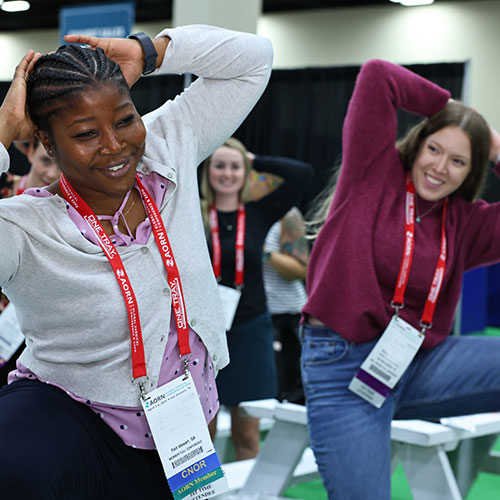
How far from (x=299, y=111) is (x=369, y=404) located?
5.49m

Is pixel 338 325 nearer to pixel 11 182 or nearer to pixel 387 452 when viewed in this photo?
pixel 387 452

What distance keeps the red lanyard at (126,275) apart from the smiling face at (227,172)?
198 centimetres

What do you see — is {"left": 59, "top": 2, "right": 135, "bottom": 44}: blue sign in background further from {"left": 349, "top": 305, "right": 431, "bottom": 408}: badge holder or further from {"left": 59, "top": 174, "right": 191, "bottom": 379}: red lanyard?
{"left": 59, "top": 174, "right": 191, "bottom": 379}: red lanyard

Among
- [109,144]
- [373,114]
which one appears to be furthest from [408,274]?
[109,144]

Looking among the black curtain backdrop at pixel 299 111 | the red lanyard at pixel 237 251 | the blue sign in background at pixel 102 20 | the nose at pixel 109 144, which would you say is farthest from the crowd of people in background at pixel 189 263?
the black curtain backdrop at pixel 299 111

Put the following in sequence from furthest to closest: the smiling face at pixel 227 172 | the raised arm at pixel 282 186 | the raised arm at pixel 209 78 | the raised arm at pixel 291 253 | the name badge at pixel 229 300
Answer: the raised arm at pixel 291 253 < the raised arm at pixel 282 186 < the smiling face at pixel 227 172 < the name badge at pixel 229 300 < the raised arm at pixel 209 78

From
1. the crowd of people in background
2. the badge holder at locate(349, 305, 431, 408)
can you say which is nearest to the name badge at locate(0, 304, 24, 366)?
the crowd of people in background

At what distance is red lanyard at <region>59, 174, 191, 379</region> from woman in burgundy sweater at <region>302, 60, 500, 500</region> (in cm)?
79

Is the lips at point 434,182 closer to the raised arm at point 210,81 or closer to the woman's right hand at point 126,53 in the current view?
the raised arm at point 210,81

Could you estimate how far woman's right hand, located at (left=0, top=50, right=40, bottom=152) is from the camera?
1306 mm

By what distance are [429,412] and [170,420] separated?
105cm

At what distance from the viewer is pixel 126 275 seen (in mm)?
1345

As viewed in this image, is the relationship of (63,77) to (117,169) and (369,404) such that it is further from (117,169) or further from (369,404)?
(369,404)

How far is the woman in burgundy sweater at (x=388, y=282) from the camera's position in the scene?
6.82ft
